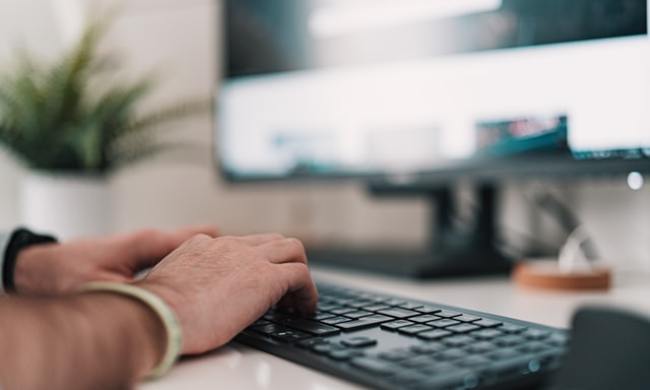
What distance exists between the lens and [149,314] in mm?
383

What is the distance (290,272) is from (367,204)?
0.89m

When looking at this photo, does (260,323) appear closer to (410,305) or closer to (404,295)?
(410,305)

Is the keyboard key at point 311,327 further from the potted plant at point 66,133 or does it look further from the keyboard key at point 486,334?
the potted plant at point 66,133

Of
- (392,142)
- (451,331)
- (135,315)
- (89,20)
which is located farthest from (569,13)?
(89,20)

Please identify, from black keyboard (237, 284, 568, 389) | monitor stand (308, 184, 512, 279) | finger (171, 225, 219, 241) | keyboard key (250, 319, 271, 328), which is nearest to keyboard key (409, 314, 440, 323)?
black keyboard (237, 284, 568, 389)

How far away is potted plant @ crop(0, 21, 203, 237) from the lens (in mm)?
1120

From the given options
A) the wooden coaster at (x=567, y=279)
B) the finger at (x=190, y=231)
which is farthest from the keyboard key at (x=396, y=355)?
the wooden coaster at (x=567, y=279)

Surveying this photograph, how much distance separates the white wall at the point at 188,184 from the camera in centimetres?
132

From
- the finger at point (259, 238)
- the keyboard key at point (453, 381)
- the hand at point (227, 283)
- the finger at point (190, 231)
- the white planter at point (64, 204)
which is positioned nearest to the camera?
the keyboard key at point (453, 381)

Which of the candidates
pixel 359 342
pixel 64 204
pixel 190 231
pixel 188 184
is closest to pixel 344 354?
pixel 359 342

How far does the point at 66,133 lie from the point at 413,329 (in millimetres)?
877

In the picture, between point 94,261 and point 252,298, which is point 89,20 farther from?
point 252,298

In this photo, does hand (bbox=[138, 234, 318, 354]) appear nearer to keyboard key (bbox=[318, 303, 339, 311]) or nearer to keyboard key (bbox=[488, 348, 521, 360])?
keyboard key (bbox=[318, 303, 339, 311])

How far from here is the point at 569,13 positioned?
2.47 feet
